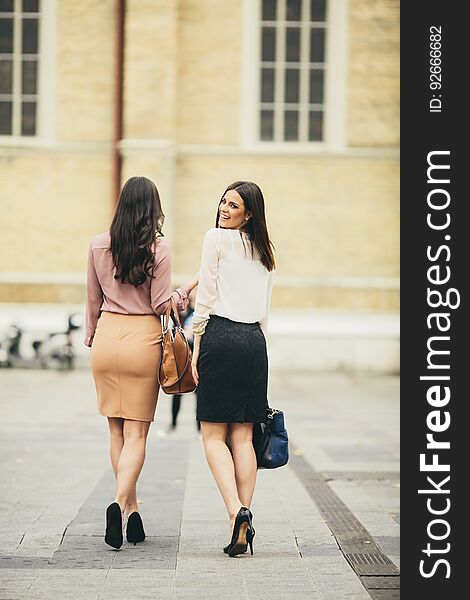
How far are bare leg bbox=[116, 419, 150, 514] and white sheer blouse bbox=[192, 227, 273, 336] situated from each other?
0.66 meters

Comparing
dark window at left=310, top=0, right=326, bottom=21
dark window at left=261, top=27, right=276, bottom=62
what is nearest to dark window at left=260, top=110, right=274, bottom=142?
dark window at left=261, top=27, right=276, bottom=62

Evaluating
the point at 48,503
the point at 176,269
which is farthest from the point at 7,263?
the point at 48,503

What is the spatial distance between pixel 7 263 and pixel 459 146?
17.1m

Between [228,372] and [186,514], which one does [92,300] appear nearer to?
[228,372]

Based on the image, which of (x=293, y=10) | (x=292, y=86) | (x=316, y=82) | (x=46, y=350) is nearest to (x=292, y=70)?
(x=292, y=86)

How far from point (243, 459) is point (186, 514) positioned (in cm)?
127

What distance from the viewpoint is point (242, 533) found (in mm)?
6359

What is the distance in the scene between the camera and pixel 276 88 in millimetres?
21281

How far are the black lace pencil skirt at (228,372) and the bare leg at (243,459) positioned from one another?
97 mm

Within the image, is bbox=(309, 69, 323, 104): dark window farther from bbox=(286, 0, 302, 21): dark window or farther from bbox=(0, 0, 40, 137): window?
bbox=(0, 0, 40, 137): window

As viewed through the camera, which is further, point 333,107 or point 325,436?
point 333,107

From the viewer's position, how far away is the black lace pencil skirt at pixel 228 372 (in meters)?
6.47

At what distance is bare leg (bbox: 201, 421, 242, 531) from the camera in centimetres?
643

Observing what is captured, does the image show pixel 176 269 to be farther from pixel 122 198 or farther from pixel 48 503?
pixel 122 198
